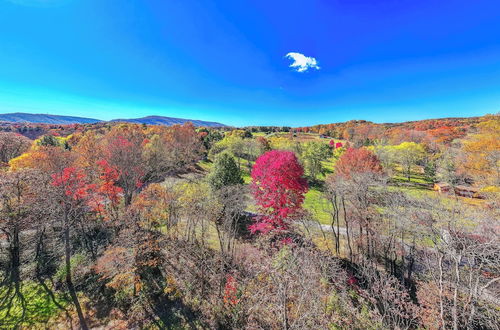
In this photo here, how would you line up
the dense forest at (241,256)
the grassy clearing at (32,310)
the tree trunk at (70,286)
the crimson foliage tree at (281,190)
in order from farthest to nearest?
the crimson foliage tree at (281,190) < the tree trunk at (70,286) < the grassy clearing at (32,310) < the dense forest at (241,256)

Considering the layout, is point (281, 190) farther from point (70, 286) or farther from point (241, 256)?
point (70, 286)

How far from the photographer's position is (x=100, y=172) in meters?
20.8

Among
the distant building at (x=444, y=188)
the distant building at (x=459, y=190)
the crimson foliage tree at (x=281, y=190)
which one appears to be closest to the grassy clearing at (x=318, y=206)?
the crimson foliage tree at (x=281, y=190)

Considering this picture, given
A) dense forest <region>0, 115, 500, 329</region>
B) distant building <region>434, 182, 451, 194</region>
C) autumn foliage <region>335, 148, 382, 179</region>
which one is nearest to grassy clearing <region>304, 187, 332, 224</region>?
dense forest <region>0, 115, 500, 329</region>

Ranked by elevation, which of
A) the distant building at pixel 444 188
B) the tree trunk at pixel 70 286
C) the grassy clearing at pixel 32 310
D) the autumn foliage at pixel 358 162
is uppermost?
the autumn foliage at pixel 358 162

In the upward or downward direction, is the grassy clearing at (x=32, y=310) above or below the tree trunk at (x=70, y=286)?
below

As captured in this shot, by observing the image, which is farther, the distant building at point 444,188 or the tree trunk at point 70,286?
the distant building at point 444,188

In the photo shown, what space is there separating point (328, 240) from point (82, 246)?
2303cm

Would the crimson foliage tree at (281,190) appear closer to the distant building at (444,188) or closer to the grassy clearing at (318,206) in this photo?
the grassy clearing at (318,206)

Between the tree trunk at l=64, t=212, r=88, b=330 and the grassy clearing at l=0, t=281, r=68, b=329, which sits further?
the tree trunk at l=64, t=212, r=88, b=330

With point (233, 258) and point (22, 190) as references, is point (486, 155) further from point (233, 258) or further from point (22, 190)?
point (22, 190)

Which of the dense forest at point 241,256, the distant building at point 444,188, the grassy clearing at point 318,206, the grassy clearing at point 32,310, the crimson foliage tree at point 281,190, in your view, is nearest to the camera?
the dense forest at point 241,256

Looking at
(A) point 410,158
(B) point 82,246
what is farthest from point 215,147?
(A) point 410,158

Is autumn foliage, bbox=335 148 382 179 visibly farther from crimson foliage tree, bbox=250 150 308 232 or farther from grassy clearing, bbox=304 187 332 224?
crimson foliage tree, bbox=250 150 308 232
